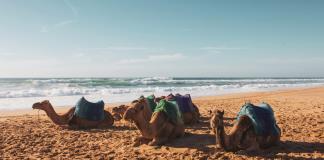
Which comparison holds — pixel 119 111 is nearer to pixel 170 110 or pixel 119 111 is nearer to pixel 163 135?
pixel 170 110

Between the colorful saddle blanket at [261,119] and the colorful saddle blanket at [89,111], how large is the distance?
6.57m

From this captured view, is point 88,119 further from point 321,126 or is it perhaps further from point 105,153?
point 321,126

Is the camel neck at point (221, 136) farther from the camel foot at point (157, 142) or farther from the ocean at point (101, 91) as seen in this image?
the ocean at point (101, 91)

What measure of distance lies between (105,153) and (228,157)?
2984 mm

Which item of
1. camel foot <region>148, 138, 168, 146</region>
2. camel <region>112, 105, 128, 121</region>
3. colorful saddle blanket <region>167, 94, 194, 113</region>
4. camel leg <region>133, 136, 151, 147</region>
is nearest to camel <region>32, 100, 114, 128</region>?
camel <region>112, 105, 128, 121</region>

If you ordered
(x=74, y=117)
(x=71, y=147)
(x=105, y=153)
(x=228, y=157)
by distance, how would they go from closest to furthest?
(x=228, y=157) < (x=105, y=153) < (x=71, y=147) < (x=74, y=117)

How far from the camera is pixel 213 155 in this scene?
8.20 metres

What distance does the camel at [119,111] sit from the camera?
13969 millimetres

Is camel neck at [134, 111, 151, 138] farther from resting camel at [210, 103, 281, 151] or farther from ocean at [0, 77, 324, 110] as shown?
ocean at [0, 77, 324, 110]

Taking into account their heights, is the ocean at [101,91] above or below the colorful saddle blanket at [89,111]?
below

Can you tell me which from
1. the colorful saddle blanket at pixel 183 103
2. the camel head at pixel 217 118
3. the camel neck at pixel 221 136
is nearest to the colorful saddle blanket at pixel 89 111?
the colorful saddle blanket at pixel 183 103

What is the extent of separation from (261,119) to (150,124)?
2.79m

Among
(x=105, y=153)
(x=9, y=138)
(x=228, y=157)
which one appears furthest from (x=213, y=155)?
(x=9, y=138)

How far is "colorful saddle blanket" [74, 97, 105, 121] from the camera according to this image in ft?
44.5
